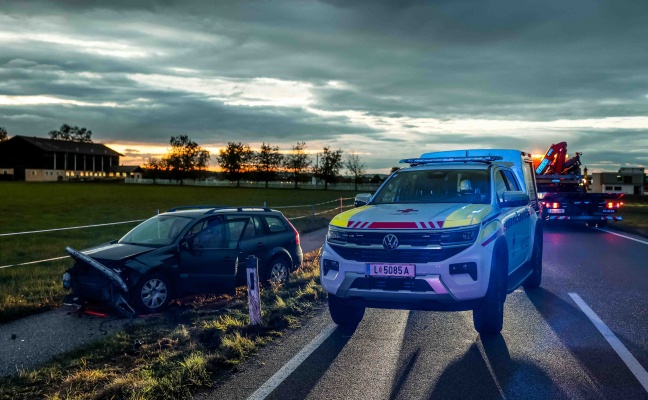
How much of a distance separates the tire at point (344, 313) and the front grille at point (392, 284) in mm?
509

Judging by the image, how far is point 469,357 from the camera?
19.8ft

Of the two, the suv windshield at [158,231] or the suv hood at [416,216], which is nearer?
the suv hood at [416,216]

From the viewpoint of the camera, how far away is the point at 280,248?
1043cm

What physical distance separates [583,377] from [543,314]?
2734 mm

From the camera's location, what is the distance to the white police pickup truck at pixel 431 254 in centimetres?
622

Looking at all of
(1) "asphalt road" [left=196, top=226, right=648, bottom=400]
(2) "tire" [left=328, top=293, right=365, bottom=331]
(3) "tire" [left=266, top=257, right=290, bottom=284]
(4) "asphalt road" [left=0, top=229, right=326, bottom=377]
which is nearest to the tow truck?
(1) "asphalt road" [left=196, top=226, right=648, bottom=400]

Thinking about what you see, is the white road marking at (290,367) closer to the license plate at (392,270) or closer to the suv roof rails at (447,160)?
the license plate at (392,270)

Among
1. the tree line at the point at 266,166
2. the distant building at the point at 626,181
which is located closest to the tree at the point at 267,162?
the tree line at the point at 266,166

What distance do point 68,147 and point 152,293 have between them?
5117 inches

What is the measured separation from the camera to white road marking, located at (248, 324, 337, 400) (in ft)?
16.3

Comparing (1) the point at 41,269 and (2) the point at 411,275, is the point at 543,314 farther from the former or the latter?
(1) the point at 41,269

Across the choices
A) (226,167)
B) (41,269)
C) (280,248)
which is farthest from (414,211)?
(226,167)

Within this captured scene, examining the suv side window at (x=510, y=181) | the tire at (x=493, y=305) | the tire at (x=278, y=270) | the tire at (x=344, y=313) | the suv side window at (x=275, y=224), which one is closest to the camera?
the tire at (x=493, y=305)

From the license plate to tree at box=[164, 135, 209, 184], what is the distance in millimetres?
128318
